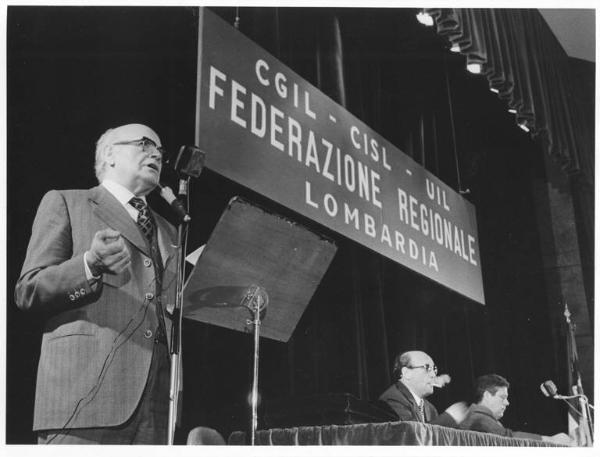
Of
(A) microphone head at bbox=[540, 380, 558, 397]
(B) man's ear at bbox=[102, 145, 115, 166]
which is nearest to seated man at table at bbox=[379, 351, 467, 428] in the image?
(A) microphone head at bbox=[540, 380, 558, 397]

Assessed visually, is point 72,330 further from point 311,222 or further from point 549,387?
point 549,387

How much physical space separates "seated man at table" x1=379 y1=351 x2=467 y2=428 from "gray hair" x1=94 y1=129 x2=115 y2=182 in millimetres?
1845

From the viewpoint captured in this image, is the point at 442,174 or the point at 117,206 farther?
the point at 442,174

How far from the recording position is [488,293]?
17.4 ft

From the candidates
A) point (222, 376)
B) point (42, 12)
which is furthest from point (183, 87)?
point (222, 376)

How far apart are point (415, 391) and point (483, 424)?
1.51 ft

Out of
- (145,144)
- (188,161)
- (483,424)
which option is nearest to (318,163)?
(145,144)

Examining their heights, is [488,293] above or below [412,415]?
above

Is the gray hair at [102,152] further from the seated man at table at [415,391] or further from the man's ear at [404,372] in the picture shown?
the man's ear at [404,372]

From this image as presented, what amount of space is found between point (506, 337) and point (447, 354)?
0.43 meters

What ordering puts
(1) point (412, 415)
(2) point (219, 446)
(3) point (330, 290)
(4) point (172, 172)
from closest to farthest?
1. (2) point (219, 446)
2. (4) point (172, 172)
3. (1) point (412, 415)
4. (3) point (330, 290)

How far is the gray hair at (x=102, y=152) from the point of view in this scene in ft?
9.91

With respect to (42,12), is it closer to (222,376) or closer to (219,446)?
(222,376)

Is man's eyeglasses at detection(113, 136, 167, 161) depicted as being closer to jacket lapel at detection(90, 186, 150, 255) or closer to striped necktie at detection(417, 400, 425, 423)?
jacket lapel at detection(90, 186, 150, 255)
